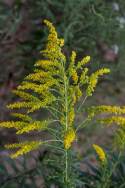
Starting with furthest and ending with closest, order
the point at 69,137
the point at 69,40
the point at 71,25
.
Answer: the point at 69,40 → the point at 71,25 → the point at 69,137

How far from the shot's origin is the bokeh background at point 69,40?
2963 millimetres

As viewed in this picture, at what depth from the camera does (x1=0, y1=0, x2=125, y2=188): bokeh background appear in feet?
9.72

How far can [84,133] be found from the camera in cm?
381

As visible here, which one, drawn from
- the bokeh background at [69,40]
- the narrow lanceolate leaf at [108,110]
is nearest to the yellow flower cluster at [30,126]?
the narrow lanceolate leaf at [108,110]

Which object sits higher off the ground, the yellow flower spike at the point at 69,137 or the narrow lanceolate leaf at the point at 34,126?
the narrow lanceolate leaf at the point at 34,126

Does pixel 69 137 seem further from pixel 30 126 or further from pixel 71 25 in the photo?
pixel 71 25

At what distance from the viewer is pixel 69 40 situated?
3.10 m

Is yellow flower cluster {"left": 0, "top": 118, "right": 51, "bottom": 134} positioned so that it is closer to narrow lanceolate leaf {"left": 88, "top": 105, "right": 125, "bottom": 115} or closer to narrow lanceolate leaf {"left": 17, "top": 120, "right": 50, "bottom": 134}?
narrow lanceolate leaf {"left": 17, "top": 120, "right": 50, "bottom": 134}

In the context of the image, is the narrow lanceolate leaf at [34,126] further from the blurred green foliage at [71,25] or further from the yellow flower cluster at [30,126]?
the blurred green foliage at [71,25]

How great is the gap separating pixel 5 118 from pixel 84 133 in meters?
0.64

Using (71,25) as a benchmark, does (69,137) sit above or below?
below

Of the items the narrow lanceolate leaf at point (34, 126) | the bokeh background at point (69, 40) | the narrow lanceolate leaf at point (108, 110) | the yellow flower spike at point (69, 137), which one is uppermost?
the bokeh background at point (69, 40)

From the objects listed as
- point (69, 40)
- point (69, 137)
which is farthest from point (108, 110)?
point (69, 40)

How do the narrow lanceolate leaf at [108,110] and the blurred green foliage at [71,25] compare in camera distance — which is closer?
the narrow lanceolate leaf at [108,110]
